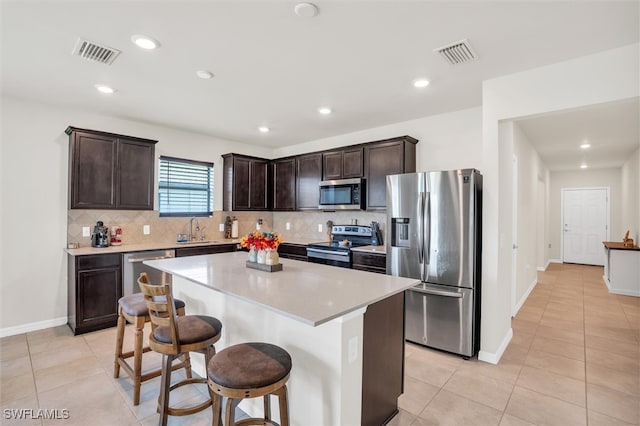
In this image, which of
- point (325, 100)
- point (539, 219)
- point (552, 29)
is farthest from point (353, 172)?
point (539, 219)

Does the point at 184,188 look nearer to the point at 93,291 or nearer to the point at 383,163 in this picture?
the point at 93,291

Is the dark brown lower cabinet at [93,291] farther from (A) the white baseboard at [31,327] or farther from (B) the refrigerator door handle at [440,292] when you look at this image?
(B) the refrigerator door handle at [440,292]

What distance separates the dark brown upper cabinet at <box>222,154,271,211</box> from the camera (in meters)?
5.16

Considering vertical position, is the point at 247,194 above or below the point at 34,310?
above

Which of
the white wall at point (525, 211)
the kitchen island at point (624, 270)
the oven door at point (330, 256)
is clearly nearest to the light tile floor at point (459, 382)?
the white wall at point (525, 211)

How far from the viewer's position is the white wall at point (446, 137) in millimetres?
3725

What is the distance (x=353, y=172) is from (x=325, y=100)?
1.31m

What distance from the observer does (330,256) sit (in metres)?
4.27

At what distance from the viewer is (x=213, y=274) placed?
2.20m

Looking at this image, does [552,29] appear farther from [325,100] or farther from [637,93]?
[325,100]

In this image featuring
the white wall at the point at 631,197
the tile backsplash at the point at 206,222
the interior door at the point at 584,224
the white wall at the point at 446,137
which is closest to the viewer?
the white wall at the point at 446,137

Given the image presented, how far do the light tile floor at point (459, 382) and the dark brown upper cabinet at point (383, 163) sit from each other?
6.48 ft

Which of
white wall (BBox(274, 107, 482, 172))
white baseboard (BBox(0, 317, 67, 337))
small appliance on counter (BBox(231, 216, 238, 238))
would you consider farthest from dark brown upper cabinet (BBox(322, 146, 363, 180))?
white baseboard (BBox(0, 317, 67, 337))

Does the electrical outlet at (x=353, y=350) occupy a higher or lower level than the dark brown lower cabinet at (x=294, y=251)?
lower
